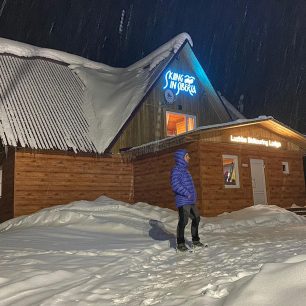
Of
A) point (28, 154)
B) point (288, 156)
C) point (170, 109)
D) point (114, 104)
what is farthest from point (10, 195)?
point (288, 156)

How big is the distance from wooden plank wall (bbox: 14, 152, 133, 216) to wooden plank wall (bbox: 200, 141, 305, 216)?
447 cm

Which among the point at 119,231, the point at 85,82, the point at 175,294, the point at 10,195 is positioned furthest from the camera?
the point at 85,82

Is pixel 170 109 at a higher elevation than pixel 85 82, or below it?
below

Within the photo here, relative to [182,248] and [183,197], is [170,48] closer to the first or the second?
[183,197]

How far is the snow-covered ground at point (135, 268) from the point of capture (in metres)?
3.35

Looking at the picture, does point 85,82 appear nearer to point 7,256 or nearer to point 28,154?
point 28,154

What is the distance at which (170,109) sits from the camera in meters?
18.7

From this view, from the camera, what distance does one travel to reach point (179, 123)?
19938 millimetres

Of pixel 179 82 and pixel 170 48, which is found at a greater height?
pixel 170 48

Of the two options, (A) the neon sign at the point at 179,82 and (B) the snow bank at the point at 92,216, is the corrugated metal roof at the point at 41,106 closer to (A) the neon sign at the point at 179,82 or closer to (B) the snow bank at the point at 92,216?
(B) the snow bank at the point at 92,216

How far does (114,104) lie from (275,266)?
15.6 meters

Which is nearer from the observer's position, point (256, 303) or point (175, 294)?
point (256, 303)

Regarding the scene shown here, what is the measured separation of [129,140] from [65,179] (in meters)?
3.62

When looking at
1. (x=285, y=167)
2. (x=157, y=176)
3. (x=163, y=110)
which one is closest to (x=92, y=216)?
(x=157, y=176)
